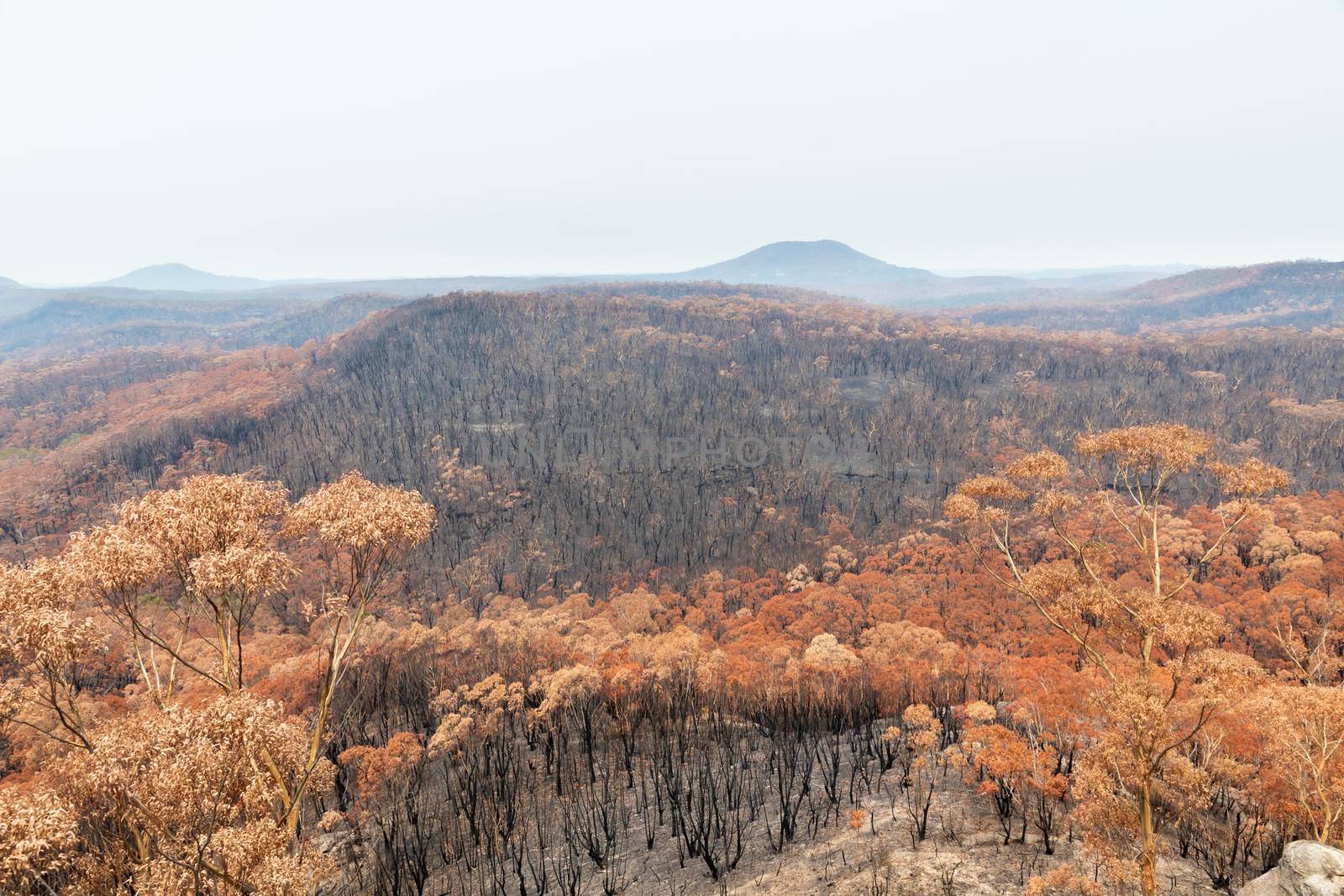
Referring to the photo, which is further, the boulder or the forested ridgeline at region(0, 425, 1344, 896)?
the boulder

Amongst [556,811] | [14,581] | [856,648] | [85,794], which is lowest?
[856,648]

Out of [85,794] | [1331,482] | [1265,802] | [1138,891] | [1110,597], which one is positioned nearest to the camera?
[85,794]

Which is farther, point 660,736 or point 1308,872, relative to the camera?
point 660,736

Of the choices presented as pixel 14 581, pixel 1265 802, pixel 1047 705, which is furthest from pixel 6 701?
pixel 1047 705

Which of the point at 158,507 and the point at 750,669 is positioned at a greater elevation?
the point at 158,507

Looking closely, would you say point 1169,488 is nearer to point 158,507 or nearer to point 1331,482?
point 1331,482

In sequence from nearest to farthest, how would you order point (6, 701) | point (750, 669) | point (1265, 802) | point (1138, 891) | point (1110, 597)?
point (6, 701) < point (1110, 597) < point (1138, 891) < point (1265, 802) < point (750, 669)
